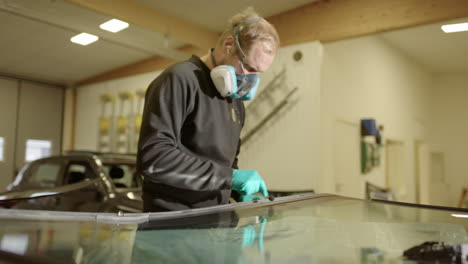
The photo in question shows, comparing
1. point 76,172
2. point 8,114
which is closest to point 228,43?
point 8,114

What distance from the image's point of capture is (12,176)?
288 cm

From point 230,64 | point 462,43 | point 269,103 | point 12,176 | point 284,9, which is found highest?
point 284,9

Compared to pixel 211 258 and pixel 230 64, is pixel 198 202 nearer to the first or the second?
pixel 230 64

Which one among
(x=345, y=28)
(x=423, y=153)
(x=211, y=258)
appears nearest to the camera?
(x=211, y=258)

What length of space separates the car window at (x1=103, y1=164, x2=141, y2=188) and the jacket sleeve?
2.41 meters

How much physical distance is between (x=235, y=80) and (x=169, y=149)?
1.23 ft

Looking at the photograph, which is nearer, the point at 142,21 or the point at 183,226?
the point at 183,226

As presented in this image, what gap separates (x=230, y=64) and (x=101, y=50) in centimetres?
240

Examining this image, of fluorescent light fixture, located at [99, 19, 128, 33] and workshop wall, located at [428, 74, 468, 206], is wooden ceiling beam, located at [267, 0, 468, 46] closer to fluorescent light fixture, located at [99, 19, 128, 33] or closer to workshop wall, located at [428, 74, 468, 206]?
fluorescent light fixture, located at [99, 19, 128, 33]

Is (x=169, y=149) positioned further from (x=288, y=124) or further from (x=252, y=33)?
(x=288, y=124)

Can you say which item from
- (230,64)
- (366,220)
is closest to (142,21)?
(230,64)

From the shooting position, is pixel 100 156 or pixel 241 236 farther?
pixel 100 156

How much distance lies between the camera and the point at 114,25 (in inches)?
137

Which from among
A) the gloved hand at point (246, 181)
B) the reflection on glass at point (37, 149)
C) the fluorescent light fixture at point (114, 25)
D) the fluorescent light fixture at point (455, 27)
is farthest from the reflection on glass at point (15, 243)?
the fluorescent light fixture at point (455, 27)
